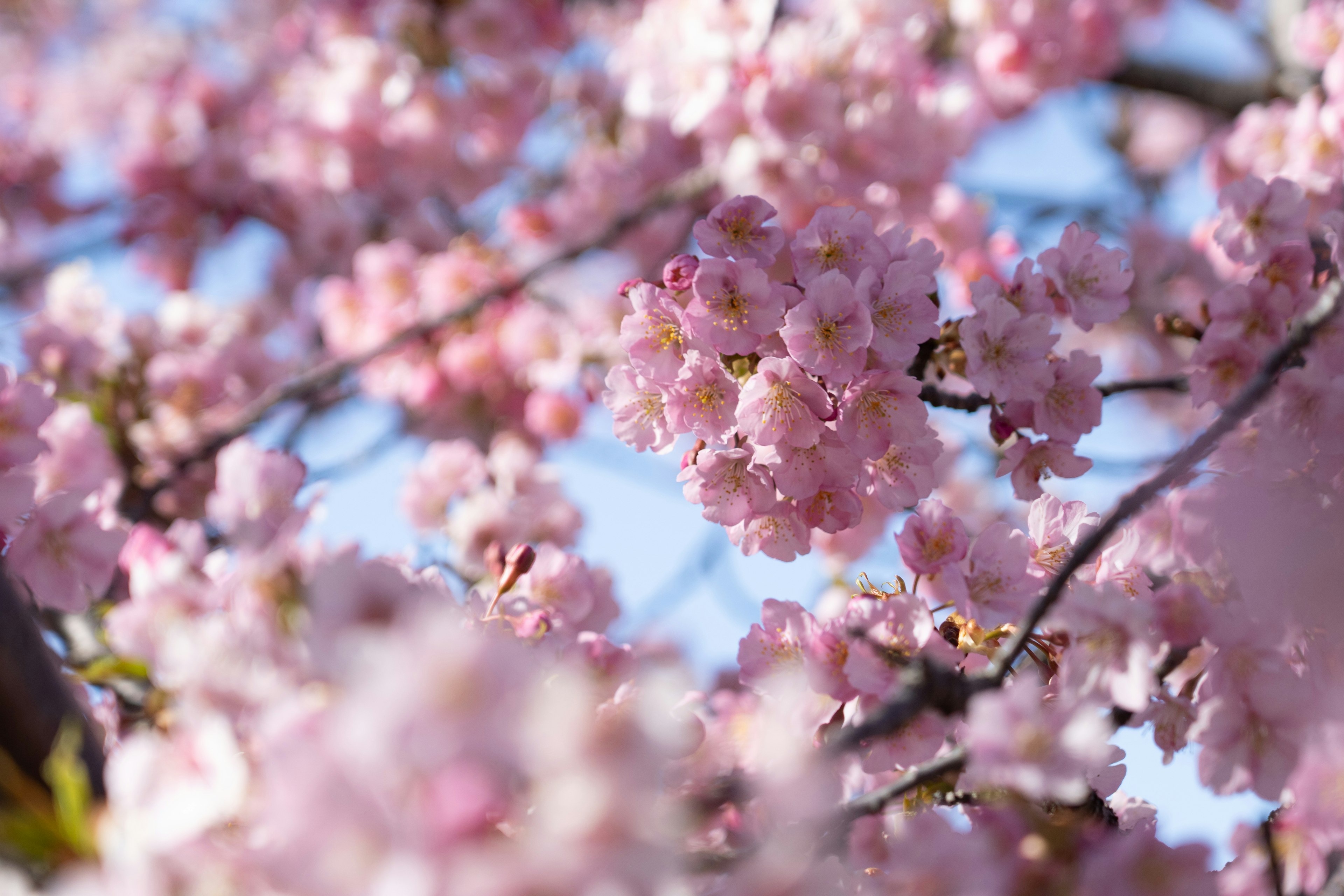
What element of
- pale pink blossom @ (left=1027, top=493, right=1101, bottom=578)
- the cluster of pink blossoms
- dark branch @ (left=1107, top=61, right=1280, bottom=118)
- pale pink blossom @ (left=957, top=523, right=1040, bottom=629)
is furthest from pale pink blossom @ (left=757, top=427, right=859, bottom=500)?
dark branch @ (left=1107, top=61, right=1280, bottom=118)

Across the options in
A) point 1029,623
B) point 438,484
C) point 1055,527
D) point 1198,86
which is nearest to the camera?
point 1029,623

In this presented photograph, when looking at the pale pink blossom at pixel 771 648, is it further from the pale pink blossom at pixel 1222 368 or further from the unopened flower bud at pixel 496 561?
the pale pink blossom at pixel 1222 368

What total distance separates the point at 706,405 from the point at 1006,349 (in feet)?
1.64

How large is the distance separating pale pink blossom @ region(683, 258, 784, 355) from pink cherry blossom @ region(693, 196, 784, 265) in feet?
0.19

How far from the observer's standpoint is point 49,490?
2.14m

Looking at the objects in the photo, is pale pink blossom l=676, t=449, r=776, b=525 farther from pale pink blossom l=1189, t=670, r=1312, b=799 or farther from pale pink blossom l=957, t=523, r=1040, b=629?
pale pink blossom l=1189, t=670, r=1312, b=799

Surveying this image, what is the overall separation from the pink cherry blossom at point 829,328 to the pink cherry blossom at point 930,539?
26cm

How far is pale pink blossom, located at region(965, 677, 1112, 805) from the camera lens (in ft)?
2.72

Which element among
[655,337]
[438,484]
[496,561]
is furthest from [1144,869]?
[438,484]

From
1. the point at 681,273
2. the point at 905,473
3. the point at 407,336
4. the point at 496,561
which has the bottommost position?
the point at 407,336

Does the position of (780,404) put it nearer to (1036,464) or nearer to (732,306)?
(732,306)

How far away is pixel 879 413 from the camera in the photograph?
136 cm

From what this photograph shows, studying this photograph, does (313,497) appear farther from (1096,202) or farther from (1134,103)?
(1134,103)

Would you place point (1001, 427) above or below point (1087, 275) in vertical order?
below
